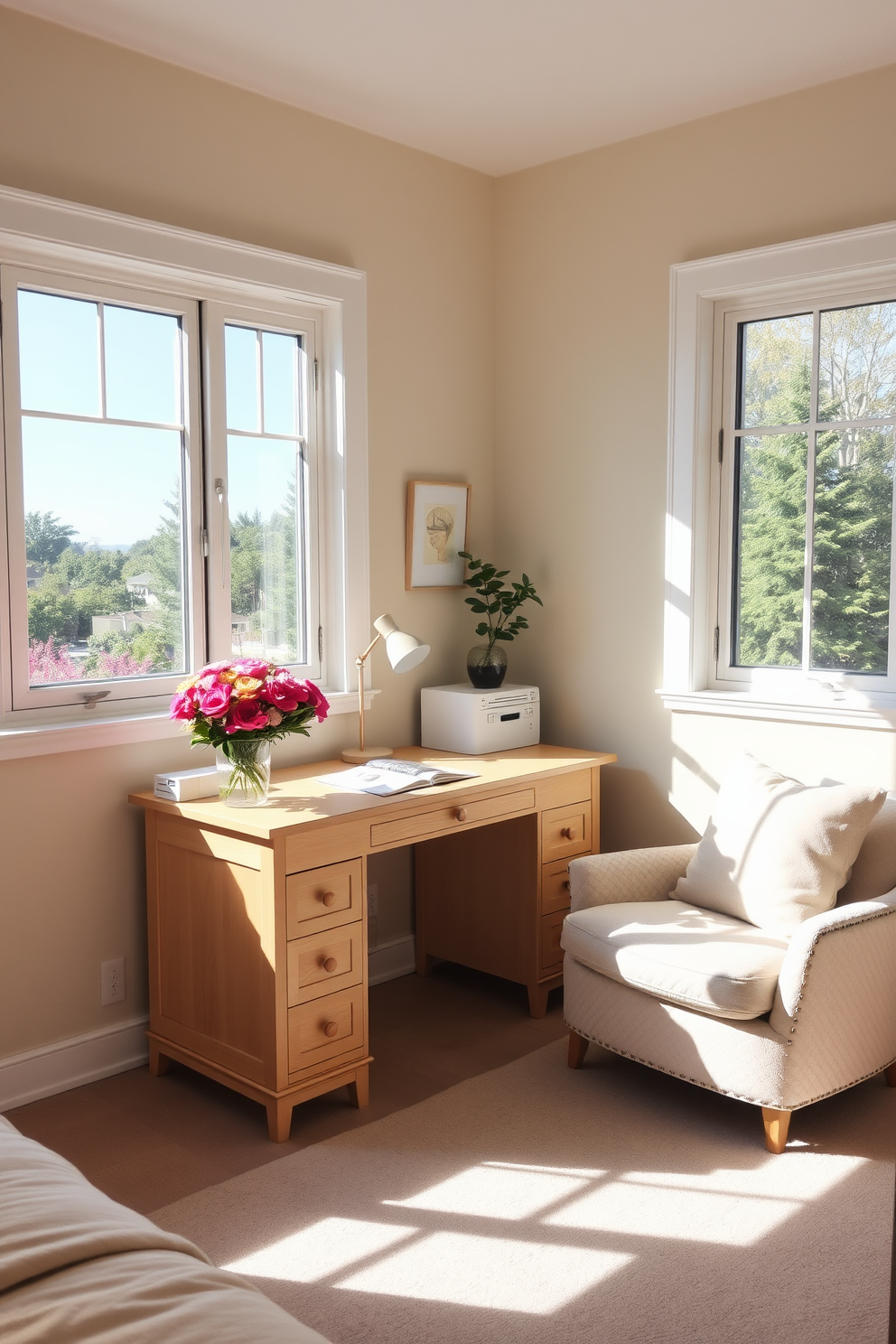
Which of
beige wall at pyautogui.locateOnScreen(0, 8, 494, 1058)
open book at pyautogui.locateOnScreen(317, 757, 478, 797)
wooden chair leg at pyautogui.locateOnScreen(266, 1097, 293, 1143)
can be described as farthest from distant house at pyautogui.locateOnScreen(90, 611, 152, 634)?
wooden chair leg at pyautogui.locateOnScreen(266, 1097, 293, 1143)

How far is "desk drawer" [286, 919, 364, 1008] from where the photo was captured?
2676 mm

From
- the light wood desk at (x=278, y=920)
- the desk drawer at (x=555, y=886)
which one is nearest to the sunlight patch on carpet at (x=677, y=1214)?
the light wood desk at (x=278, y=920)

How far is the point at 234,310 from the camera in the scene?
3.23 m

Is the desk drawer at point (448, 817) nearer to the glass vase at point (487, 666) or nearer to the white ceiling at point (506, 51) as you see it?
the glass vase at point (487, 666)

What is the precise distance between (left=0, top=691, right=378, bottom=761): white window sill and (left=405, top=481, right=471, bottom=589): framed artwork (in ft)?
3.51

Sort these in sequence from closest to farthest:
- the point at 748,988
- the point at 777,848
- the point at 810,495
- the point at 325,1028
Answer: the point at 748,988
the point at 325,1028
the point at 777,848
the point at 810,495

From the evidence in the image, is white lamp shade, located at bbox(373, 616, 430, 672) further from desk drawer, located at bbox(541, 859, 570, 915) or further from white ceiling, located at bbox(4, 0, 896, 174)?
→ white ceiling, located at bbox(4, 0, 896, 174)

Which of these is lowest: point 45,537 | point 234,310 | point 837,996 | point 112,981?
point 112,981

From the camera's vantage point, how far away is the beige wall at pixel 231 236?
2799 millimetres

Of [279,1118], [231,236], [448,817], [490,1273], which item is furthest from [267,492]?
[490,1273]

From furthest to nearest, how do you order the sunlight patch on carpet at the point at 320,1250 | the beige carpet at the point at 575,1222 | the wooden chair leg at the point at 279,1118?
the wooden chair leg at the point at 279,1118 → the sunlight patch on carpet at the point at 320,1250 → the beige carpet at the point at 575,1222

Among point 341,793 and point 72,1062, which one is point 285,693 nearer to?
point 341,793

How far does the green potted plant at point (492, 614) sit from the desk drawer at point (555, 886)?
65 centimetres

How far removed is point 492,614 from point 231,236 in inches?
61.4
